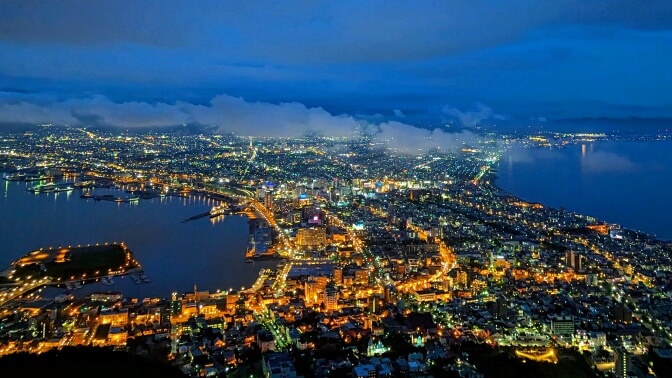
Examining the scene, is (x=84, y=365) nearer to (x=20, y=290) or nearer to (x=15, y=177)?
(x=20, y=290)

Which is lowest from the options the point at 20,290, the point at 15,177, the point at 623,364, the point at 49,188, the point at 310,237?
the point at 623,364

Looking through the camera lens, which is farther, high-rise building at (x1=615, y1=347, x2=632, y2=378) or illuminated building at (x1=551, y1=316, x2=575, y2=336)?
illuminated building at (x1=551, y1=316, x2=575, y2=336)

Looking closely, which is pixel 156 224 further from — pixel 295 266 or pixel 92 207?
pixel 295 266

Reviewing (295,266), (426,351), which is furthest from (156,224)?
(426,351)

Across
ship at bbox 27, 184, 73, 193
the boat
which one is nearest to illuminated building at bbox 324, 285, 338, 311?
ship at bbox 27, 184, 73, 193

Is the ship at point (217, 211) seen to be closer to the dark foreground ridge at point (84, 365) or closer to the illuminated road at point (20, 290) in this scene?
the illuminated road at point (20, 290)

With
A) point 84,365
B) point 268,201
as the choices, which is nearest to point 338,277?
point 84,365

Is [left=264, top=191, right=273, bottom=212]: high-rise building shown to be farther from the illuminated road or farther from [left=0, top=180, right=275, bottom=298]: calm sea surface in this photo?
the illuminated road
